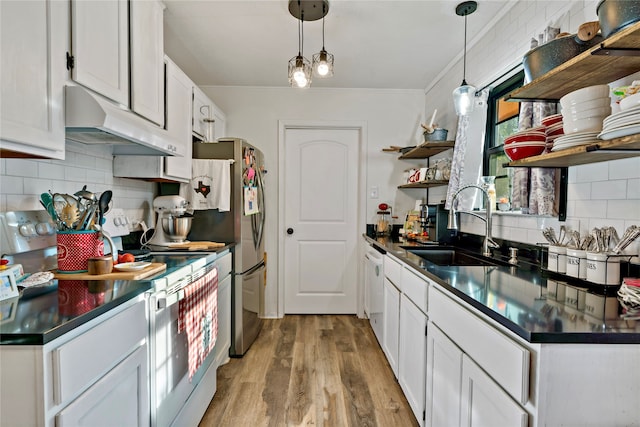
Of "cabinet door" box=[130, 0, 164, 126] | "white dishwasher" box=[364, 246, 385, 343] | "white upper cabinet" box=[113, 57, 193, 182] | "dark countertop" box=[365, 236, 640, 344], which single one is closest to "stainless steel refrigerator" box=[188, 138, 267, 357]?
"white upper cabinet" box=[113, 57, 193, 182]

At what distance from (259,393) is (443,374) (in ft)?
4.17

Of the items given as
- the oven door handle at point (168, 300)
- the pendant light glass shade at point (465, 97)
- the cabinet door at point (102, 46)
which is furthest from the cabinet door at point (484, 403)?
the cabinet door at point (102, 46)

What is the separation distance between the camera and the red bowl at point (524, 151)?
1431 millimetres

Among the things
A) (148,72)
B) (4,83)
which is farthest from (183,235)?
(4,83)

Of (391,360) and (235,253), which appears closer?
(391,360)

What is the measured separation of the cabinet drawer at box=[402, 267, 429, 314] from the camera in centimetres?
163

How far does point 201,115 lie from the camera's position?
9.24ft

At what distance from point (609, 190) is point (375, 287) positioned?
1810 mm

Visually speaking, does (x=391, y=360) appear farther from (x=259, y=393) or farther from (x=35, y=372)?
(x=35, y=372)

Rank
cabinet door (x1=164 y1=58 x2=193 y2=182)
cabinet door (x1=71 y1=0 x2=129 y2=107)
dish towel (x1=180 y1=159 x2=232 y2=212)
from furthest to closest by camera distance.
A: dish towel (x1=180 y1=159 x2=232 y2=212) → cabinet door (x1=164 y1=58 x2=193 y2=182) → cabinet door (x1=71 y1=0 x2=129 y2=107)

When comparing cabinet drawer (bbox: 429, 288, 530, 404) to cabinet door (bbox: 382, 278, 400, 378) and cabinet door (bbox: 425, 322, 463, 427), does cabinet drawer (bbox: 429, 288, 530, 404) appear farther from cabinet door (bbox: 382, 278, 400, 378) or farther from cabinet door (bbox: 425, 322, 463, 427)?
cabinet door (bbox: 382, 278, 400, 378)

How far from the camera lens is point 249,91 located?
3482 millimetres

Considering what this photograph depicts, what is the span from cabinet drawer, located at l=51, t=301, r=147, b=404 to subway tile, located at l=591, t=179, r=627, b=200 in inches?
75.4

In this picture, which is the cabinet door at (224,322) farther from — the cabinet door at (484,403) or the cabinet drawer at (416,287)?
the cabinet door at (484,403)
